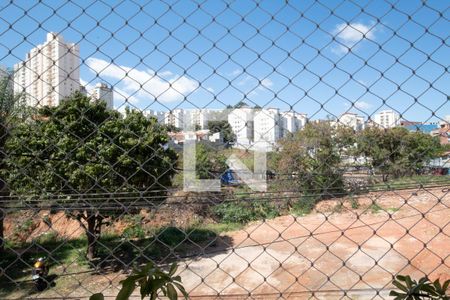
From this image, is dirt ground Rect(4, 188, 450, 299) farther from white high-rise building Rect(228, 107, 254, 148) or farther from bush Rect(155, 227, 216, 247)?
white high-rise building Rect(228, 107, 254, 148)

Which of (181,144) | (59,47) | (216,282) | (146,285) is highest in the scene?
(59,47)

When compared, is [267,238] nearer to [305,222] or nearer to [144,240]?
[305,222]

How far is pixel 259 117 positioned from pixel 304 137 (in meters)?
9.15

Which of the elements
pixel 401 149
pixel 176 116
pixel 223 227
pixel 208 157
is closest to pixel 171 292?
pixel 176 116

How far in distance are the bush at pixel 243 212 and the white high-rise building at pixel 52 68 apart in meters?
10.00

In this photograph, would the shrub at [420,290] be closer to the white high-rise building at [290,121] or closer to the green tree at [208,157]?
the white high-rise building at [290,121]


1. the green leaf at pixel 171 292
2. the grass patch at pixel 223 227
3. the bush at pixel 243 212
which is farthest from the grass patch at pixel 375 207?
the bush at pixel 243 212

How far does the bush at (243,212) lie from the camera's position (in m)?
11.1

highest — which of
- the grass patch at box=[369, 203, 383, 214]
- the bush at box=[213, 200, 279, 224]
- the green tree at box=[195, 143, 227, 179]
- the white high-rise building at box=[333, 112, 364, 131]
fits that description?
the white high-rise building at box=[333, 112, 364, 131]

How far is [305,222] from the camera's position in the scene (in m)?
10.0

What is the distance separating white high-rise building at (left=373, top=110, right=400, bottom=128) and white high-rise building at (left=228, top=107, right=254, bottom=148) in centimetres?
39

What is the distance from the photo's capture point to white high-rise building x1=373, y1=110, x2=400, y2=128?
1.19m

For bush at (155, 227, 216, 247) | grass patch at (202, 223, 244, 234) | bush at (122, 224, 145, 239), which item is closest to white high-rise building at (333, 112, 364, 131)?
bush at (155, 227, 216, 247)

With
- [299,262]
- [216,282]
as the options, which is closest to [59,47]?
[216,282]
